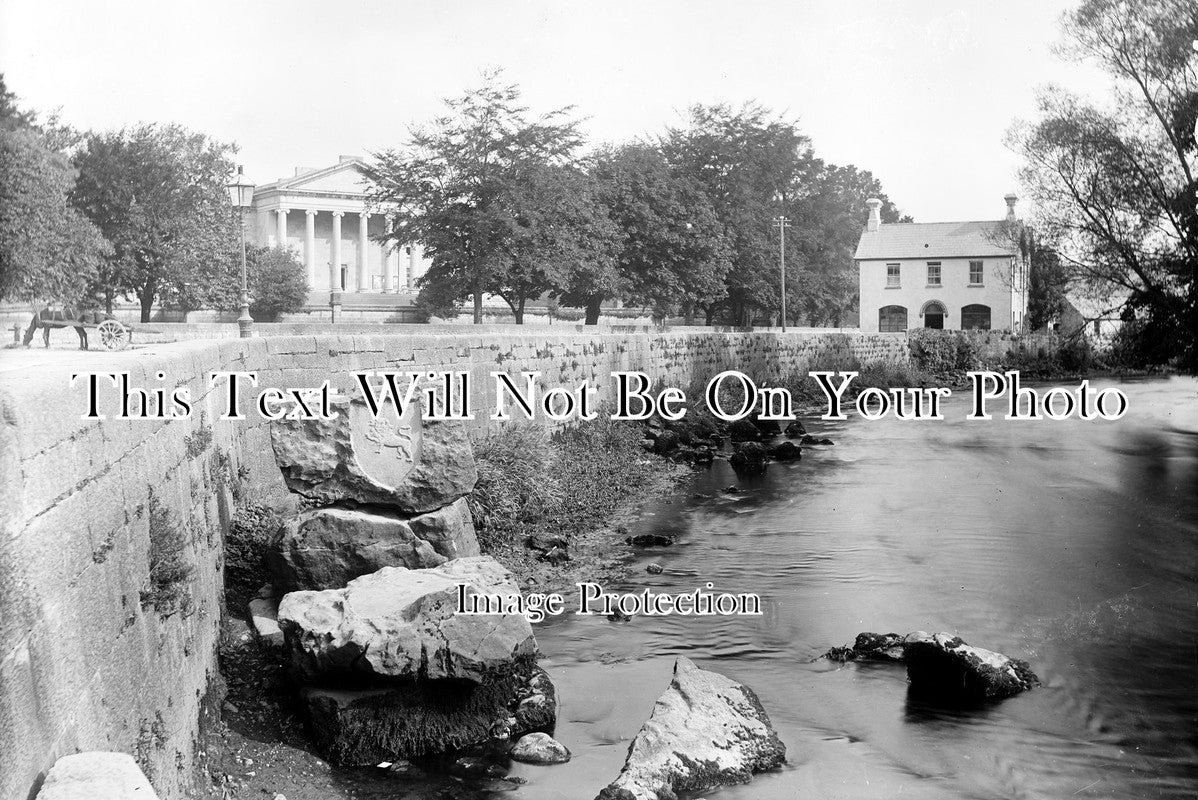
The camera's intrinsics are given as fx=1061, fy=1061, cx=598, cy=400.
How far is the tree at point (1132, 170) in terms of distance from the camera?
17.7 meters

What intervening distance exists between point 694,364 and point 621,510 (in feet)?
42.6

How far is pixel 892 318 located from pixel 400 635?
51.7 m

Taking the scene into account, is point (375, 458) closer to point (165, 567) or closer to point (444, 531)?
point (444, 531)

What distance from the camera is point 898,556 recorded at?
11727 mm

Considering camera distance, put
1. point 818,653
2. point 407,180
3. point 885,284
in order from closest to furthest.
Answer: point 818,653 < point 407,180 < point 885,284

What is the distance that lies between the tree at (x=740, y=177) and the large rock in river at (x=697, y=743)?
36474 mm

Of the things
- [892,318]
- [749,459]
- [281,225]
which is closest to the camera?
[749,459]

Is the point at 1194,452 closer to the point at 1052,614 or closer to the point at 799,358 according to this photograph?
the point at 1052,614

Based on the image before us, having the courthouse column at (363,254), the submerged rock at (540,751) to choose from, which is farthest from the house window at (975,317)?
the submerged rock at (540,751)

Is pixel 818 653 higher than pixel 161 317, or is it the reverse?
pixel 161 317

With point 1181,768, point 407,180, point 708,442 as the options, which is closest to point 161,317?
point 407,180

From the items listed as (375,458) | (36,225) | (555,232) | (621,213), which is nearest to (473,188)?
(555,232)

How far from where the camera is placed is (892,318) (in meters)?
55.2

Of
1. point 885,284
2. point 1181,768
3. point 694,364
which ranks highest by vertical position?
point 885,284
